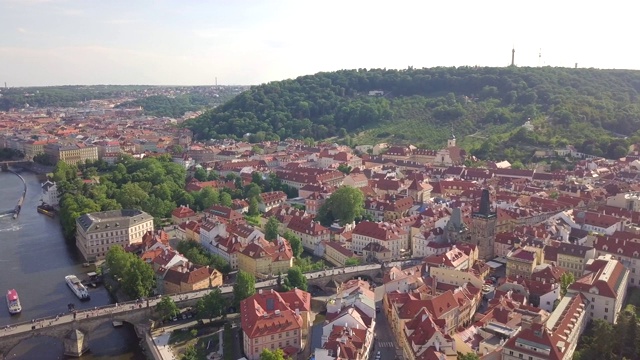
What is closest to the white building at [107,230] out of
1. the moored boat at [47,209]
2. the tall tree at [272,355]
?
the moored boat at [47,209]

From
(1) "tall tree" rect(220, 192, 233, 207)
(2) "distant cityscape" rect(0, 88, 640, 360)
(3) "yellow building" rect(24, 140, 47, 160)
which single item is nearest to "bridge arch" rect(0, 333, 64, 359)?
(2) "distant cityscape" rect(0, 88, 640, 360)

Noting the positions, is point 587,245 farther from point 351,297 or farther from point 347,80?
point 347,80

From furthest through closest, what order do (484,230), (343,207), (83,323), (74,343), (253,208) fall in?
(253,208) < (343,207) < (484,230) < (83,323) < (74,343)

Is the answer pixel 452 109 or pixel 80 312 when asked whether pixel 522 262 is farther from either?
pixel 452 109

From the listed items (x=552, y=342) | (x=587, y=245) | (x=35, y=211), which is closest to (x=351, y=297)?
(x=552, y=342)

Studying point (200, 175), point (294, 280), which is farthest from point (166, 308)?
point (200, 175)

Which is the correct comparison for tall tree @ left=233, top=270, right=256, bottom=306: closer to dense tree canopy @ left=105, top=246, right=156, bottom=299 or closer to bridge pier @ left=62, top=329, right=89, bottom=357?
dense tree canopy @ left=105, top=246, right=156, bottom=299
